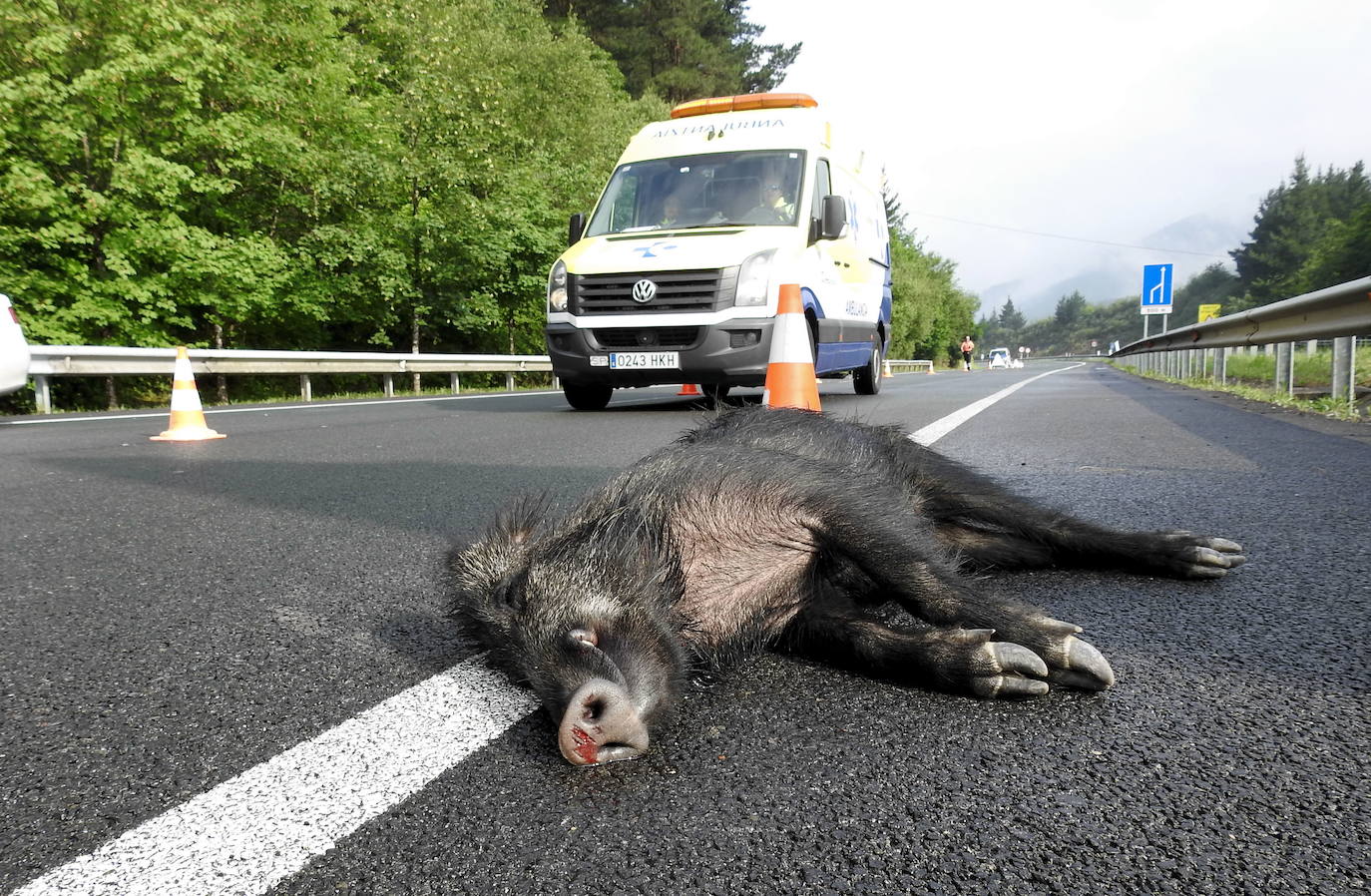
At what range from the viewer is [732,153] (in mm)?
10078

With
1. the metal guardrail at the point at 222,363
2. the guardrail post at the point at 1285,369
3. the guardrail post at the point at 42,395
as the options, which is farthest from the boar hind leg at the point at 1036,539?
the guardrail post at the point at 42,395

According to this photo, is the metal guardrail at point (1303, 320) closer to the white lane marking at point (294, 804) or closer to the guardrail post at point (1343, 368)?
the guardrail post at point (1343, 368)

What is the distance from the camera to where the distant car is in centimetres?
823

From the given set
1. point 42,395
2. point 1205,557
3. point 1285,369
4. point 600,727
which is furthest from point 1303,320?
point 42,395

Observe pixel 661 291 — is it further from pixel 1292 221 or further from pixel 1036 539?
pixel 1292 221

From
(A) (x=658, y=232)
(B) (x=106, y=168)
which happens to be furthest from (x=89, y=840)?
(B) (x=106, y=168)

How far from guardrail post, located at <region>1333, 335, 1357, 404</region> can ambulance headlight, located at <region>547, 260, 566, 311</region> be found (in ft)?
23.8

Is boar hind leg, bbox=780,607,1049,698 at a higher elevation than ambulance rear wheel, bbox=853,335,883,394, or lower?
lower

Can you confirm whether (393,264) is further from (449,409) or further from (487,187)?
(449,409)

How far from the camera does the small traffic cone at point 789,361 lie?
5129mm

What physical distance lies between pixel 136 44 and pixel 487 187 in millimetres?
9035

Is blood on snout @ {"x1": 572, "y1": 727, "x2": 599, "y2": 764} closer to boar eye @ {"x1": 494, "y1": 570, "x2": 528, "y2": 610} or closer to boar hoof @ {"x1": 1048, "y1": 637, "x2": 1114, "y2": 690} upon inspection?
boar eye @ {"x1": 494, "y1": 570, "x2": 528, "y2": 610}

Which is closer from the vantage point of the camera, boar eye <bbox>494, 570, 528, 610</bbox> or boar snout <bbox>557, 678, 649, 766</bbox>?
boar snout <bbox>557, 678, 649, 766</bbox>

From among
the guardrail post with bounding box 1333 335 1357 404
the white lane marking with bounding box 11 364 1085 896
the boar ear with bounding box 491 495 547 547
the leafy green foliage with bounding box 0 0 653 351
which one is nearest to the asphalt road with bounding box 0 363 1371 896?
the white lane marking with bounding box 11 364 1085 896
